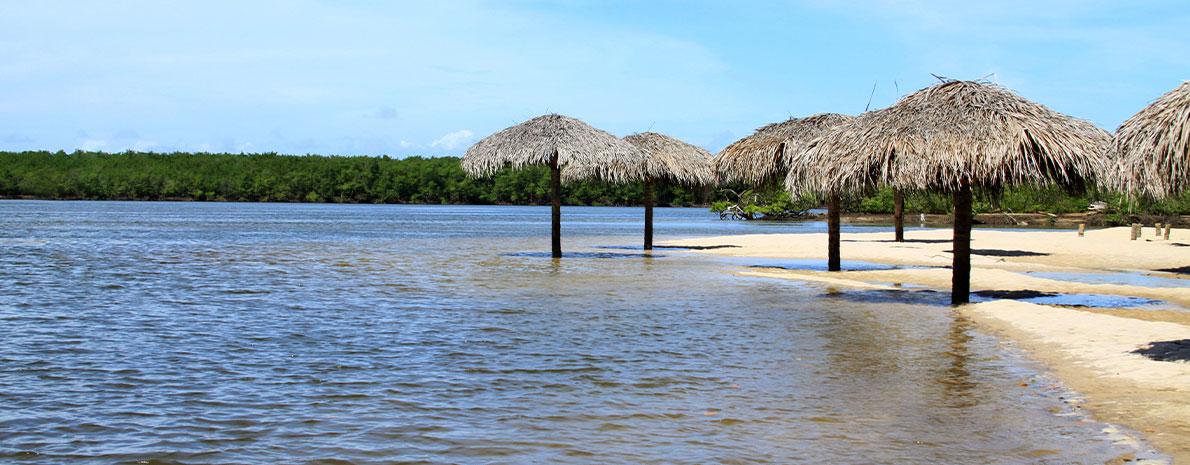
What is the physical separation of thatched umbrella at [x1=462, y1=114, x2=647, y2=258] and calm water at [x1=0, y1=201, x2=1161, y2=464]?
20.8 feet

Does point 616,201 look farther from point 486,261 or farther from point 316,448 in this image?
point 316,448

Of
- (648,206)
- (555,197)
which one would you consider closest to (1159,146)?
(555,197)

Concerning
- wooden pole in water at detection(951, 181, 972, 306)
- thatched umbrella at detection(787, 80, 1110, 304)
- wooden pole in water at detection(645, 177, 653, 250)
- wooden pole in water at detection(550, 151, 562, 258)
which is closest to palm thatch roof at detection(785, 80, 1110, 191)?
thatched umbrella at detection(787, 80, 1110, 304)

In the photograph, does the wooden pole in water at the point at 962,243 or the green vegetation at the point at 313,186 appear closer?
the wooden pole in water at the point at 962,243

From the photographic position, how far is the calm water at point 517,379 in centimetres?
678

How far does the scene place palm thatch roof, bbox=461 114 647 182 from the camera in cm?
2416

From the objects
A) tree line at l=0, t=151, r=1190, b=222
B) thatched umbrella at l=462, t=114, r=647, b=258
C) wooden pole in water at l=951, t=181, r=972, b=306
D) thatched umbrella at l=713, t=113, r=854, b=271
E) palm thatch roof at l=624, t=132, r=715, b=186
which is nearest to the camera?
wooden pole in water at l=951, t=181, r=972, b=306

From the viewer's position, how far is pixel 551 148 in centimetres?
2416

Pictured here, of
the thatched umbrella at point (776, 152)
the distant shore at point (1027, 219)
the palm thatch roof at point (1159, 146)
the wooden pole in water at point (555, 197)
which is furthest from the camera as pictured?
the distant shore at point (1027, 219)

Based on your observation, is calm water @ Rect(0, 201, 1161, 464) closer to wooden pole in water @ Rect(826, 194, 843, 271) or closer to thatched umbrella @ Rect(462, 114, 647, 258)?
wooden pole in water @ Rect(826, 194, 843, 271)

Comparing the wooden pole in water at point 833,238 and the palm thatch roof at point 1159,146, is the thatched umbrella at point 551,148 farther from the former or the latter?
the palm thatch roof at point 1159,146

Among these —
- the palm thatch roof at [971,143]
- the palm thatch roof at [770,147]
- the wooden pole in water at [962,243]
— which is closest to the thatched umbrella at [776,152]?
the palm thatch roof at [770,147]

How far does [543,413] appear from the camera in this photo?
309 inches

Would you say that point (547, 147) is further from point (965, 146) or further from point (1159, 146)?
point (1159, 146)
